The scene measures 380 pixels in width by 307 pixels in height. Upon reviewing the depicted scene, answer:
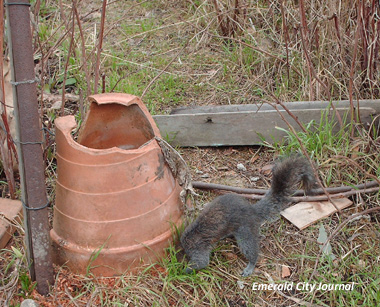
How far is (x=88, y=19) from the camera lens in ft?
18.0

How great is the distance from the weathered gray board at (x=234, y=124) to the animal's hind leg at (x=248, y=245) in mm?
1117

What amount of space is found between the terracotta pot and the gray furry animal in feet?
Result: 0.58

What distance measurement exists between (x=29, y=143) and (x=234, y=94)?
2.64 metres

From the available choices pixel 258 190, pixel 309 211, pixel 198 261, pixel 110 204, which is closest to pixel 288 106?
pixel 258 190

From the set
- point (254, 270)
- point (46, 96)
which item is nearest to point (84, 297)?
point (254, 270)

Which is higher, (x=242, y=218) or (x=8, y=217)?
(x=242, y=218)

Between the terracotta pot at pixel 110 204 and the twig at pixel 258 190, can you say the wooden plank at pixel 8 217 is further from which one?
the twig at pixel 258 190

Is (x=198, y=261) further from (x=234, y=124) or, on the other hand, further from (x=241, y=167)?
(x=234, y=124)

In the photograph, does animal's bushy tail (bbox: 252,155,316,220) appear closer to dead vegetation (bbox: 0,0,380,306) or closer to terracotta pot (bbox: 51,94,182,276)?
dead vegetation (bbox: 0,0,380,306)

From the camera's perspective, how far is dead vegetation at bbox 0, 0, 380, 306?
8.56 ft

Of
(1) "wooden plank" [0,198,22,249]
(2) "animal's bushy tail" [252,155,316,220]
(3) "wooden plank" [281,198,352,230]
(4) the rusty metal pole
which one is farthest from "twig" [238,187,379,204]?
(1) "wooden plank" [0,198,22,249]

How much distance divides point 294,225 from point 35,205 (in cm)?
165

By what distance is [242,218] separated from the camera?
2795mm

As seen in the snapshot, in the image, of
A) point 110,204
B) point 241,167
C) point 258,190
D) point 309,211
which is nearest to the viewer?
point 110,204
